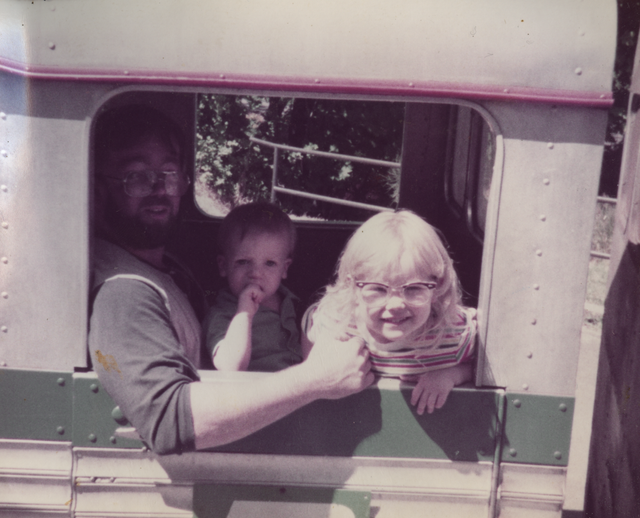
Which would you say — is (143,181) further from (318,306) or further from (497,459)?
(497,459)

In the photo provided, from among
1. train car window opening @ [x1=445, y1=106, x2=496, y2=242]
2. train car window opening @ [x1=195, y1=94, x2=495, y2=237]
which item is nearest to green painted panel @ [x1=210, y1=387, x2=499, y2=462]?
train car window opening @ [x1=445, y1=106, x2=496, y2=242]

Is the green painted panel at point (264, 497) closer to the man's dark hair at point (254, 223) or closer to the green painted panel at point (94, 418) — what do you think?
the green painted panel at point (94, 418)

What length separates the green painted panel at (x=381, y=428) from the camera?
5.49 ft

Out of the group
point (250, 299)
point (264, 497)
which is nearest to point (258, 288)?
point (250, 299)

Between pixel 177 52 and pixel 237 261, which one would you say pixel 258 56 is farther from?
pixel 237 261

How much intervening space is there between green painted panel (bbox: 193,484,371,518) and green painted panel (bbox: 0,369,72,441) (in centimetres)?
40

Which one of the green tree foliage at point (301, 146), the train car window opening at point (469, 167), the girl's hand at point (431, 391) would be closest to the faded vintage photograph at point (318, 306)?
the girl's hand at point (431, 391)

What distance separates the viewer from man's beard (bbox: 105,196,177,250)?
1896 mm

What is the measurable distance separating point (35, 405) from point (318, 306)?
853mm

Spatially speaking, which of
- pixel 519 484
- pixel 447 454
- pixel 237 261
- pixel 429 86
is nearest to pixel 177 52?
pixel 429 86

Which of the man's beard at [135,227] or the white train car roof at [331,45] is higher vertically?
the white train car roof at [331,45]

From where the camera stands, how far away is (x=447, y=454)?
1695 mm

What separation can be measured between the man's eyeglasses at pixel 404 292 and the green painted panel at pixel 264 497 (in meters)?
0.53

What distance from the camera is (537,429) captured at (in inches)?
66.8
